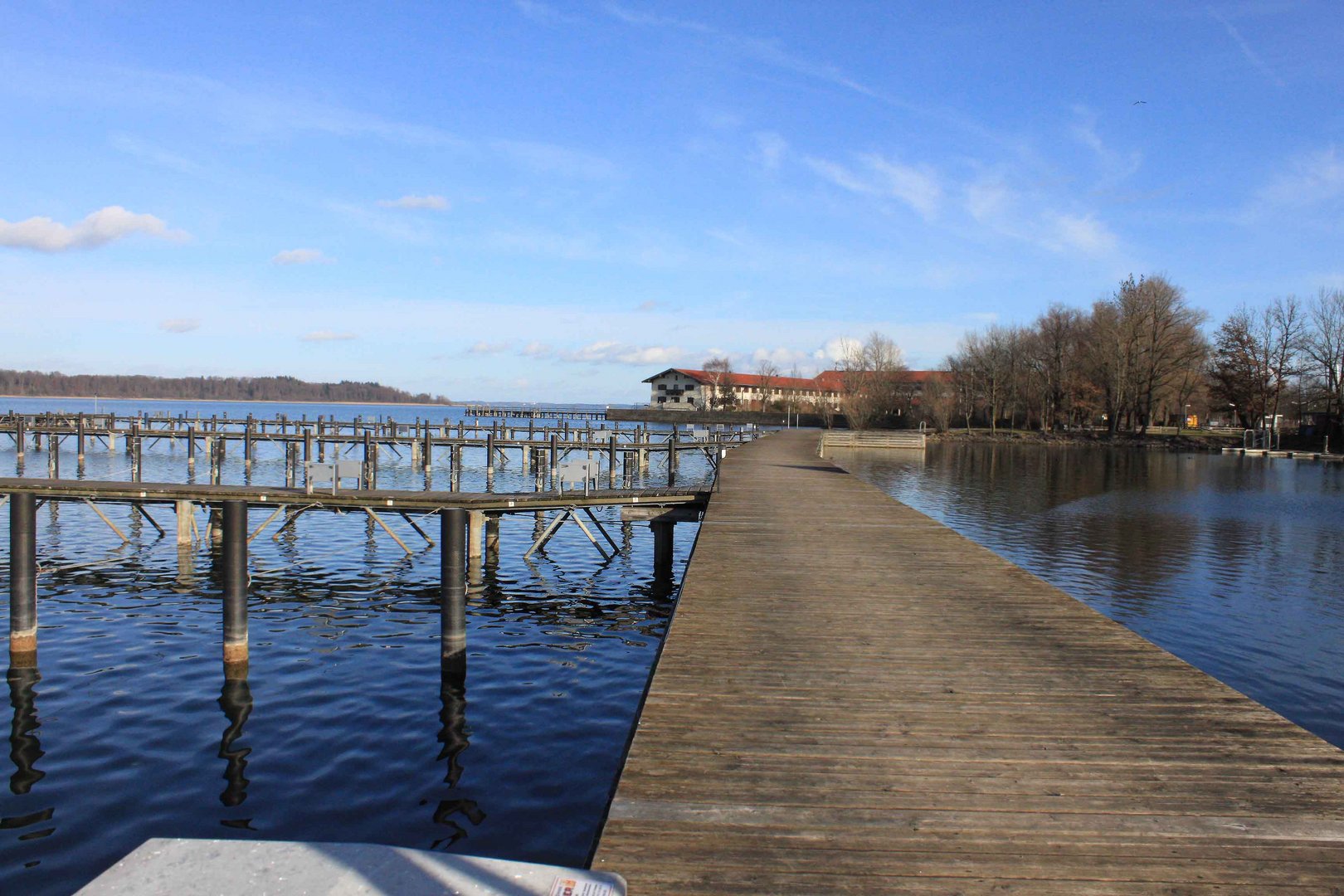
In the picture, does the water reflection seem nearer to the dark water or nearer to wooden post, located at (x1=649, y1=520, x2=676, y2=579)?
wooden post, located at (x1=649, y1=520, x2=676, y2=579)

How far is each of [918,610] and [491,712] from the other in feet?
17.5

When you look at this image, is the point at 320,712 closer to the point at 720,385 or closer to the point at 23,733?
the point at 23,733

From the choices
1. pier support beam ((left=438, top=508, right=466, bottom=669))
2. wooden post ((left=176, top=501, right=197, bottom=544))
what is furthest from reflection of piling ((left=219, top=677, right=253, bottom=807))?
wooden post ((left=176, top=501, right=197, bottom=544))

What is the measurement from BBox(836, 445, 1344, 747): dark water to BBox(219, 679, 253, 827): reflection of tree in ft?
40.2

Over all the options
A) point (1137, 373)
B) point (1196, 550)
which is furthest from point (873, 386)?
point (1196, 550)

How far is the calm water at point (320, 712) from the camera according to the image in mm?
7965

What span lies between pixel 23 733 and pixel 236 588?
9.09 feet

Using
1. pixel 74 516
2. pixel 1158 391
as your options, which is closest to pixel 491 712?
pixel 74 516

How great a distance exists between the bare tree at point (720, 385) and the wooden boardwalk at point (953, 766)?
377 ft

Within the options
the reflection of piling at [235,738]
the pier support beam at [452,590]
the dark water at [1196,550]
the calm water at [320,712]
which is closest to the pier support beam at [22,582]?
the calm water at [320,712]

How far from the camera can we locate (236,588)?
11930 millimetres

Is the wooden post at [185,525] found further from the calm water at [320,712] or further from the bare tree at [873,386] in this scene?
the bare tree at [873,386]

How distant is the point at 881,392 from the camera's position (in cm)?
9781

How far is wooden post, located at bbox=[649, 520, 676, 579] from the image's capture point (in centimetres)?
1941
